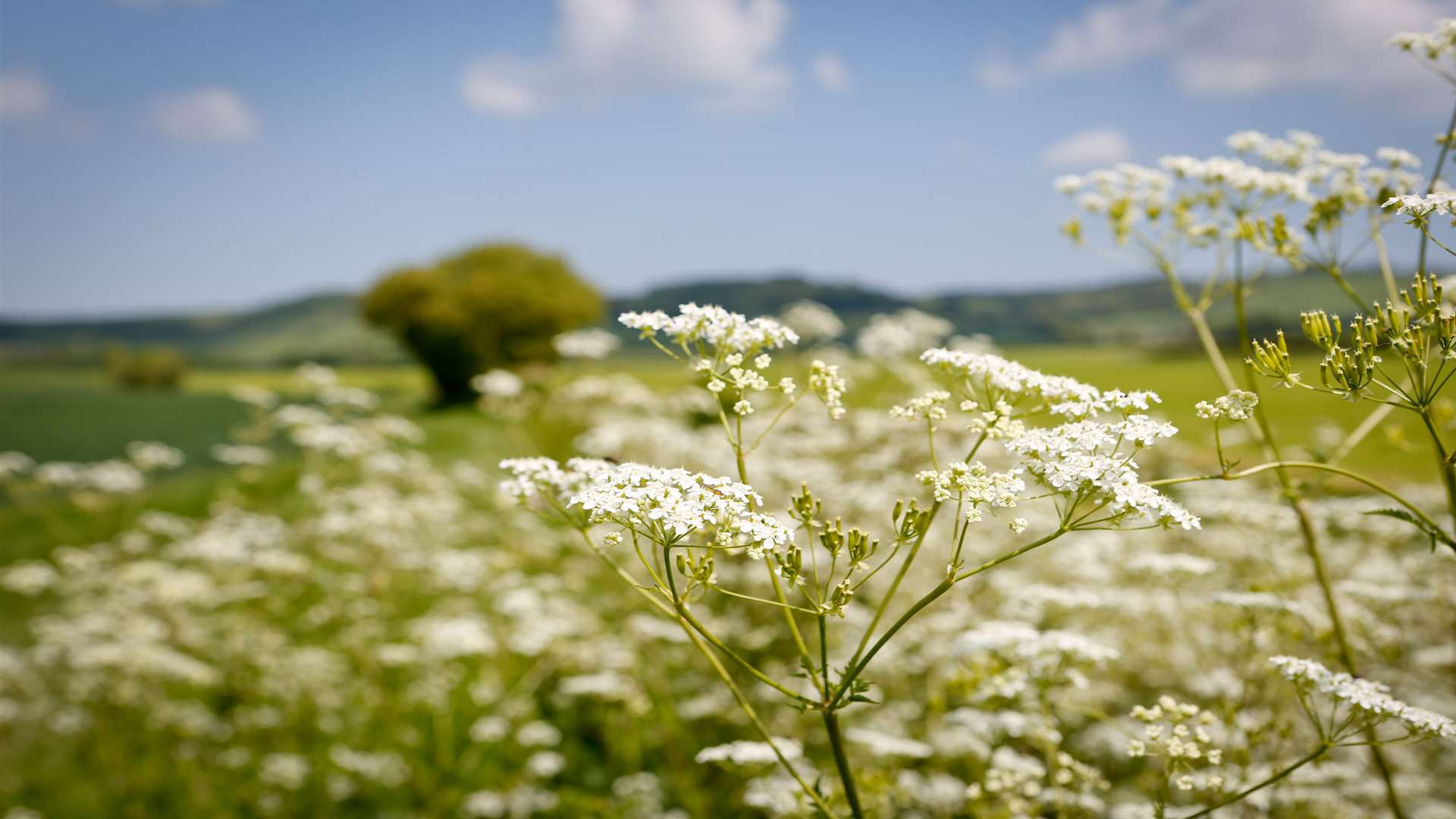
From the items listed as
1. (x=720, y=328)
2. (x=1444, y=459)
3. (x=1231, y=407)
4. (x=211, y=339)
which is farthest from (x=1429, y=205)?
(x=211, y=339)

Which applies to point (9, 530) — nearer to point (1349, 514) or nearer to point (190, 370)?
point (1349, 514)

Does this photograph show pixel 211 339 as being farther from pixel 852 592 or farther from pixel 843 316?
pixel 852 592

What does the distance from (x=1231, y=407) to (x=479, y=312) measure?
156 feet

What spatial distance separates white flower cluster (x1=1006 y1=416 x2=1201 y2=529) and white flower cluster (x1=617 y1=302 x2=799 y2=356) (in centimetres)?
102

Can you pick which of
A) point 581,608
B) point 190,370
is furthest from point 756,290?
point 190,370

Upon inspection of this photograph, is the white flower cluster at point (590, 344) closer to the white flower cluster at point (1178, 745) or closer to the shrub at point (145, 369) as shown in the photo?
the white flower cluster at point (1178, 745)

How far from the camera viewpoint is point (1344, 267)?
12.7ft

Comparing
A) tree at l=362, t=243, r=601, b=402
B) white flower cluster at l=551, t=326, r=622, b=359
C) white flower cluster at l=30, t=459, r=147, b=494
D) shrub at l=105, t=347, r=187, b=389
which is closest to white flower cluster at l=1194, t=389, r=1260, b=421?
white flower cluster at l=551, t=326, r=622, b=359

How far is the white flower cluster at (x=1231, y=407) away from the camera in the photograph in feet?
8.40

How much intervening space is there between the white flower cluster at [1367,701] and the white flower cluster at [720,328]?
2.44 meters

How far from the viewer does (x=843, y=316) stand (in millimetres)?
13375

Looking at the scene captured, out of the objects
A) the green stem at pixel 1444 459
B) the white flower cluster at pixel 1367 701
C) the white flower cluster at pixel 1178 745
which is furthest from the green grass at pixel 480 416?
the white flower cluster at pixel 1178 745

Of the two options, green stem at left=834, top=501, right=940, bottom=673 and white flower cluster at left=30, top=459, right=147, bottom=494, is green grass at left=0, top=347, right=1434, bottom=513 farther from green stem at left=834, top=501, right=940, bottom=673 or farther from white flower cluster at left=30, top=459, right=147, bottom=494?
white flower cluster at left=30, top=459, right=147, bottom=494

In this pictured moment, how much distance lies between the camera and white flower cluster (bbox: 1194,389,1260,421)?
256cm
